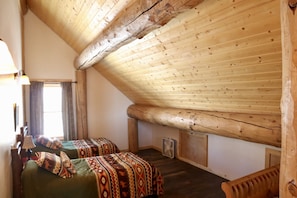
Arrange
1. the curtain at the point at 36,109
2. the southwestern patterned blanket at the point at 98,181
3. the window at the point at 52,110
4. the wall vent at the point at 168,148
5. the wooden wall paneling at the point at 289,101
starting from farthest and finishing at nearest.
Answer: the wall vent at the point at 168,148
the window at the point at 52,110
the curtain at the point at 36,109
the southwestern patterned blanket at the point at 98,181
the wooden wall paneling at the point at 289,101

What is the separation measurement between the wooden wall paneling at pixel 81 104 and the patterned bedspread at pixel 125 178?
1948mm

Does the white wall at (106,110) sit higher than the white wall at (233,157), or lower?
higher

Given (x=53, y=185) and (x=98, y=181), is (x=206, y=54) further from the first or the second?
(x=53, y=185)

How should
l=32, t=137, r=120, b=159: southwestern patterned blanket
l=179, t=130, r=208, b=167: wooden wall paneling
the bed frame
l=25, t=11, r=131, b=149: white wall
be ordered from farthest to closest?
l=25, t=11, r=131, b=149: white wall < l=179, t=130, r=208, b=167: wooden wall paneling < l=32, t=137, r=120, b=159: southwestern patterned blanket < the bed frame

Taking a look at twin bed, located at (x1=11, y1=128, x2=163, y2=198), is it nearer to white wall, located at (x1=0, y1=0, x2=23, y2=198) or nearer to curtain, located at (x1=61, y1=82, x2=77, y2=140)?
white wall, located at (x1=0, y1=0, x2=23, y2=198)

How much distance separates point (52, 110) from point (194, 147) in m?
3.28

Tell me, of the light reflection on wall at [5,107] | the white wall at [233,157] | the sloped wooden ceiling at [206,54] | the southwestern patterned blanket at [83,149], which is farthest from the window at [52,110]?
the white wall at [233,157]

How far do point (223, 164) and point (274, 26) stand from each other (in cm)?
289

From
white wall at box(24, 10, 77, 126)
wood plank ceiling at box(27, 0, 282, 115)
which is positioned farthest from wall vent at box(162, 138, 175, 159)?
white wall at box(24, 10, 77, 126)

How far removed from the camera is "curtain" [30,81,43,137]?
15.0 ft

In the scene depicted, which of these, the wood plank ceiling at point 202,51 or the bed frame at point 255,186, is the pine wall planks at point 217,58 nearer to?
the wood plank ceiling at point 202,51

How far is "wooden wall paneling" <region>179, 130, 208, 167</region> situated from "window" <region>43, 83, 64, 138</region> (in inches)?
110

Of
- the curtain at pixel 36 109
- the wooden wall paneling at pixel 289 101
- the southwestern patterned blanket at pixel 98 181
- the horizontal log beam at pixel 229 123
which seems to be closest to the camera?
the wooden wall paneling at pixel 289 101

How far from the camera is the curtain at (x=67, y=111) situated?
16.1 feet
